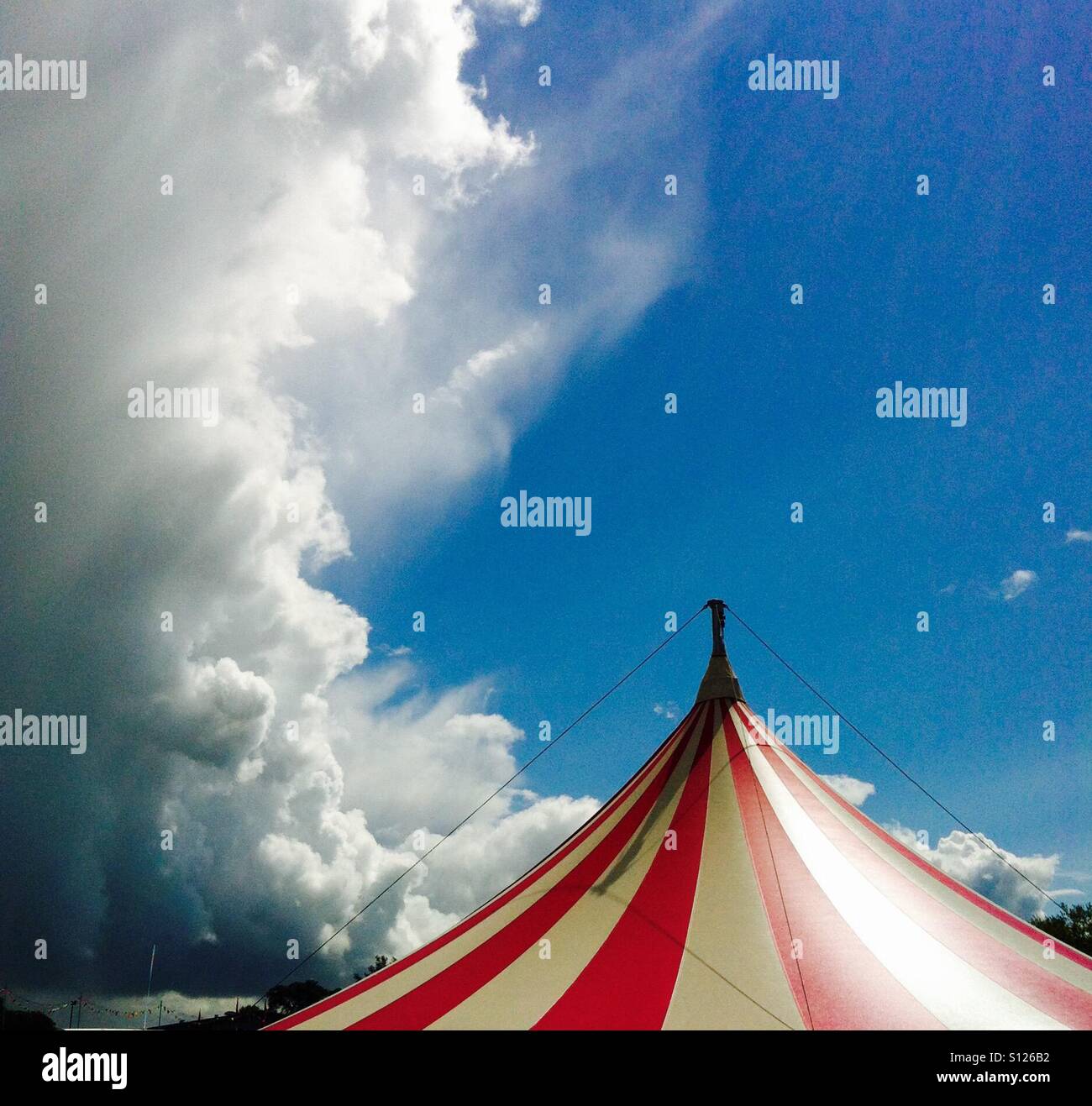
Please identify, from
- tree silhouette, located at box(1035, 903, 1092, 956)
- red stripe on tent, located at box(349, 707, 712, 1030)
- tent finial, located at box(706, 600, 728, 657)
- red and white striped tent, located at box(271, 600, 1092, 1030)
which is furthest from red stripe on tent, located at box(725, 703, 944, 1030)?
tree silhouette, located at box(1035, 903, 1092, 956)

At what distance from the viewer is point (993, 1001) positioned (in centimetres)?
331

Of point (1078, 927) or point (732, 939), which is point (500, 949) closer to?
point (732, 939)

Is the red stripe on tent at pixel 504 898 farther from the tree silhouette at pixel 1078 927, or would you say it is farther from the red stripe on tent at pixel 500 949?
the tree silhouette at pixel 1078 927

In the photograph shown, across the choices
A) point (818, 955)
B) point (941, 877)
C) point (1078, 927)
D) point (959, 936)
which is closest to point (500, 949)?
point (818, 955)

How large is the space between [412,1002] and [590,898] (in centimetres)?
106

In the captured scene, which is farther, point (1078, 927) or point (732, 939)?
point (1078, 927)

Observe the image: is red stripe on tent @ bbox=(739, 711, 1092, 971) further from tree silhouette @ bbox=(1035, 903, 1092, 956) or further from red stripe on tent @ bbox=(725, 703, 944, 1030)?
tree silhouette @ bbox=(1035, 903, 1092, 956)

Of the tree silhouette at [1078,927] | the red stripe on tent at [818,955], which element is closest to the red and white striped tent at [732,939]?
the red stripe on tent at [818,955]

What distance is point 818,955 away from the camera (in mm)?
3486

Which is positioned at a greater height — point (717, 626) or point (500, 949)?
point (717, 626)

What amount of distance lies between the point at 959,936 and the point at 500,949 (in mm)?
2348
